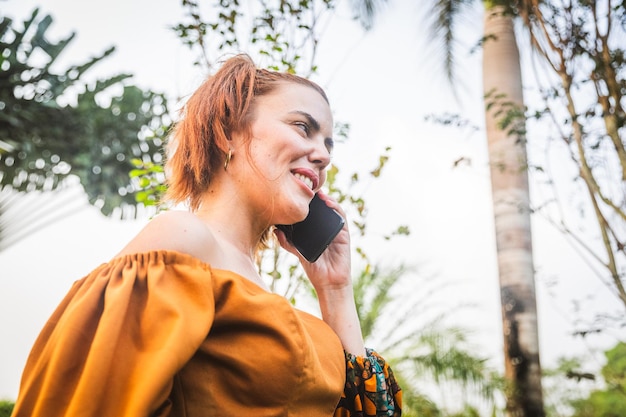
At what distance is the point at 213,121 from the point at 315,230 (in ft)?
1.74

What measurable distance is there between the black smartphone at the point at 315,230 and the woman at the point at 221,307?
56 millimetres

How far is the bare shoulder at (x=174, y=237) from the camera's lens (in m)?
1.15

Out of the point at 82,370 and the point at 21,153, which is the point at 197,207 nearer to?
the point at 82,370

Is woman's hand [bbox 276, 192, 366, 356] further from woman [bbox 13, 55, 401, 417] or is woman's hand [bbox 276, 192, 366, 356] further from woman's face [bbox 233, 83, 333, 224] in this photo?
woman's face [bbox 233, 83, 333, 224]

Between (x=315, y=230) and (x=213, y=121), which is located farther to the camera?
(x=315, y=230)

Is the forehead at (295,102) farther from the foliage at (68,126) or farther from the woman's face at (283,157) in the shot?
the foliage at (68,126)

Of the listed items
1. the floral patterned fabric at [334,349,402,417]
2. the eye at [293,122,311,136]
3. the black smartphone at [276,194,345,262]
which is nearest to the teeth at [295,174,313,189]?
Result: the eye at [293,122,311,136]

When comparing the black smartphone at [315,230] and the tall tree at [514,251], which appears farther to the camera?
the tall tree at [514,251]

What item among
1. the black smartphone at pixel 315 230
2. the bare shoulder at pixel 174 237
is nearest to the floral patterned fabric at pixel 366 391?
the black smartphone at pixel 315 230

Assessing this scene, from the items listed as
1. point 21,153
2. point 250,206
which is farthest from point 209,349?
point 21,153

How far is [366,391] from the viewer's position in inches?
61.5

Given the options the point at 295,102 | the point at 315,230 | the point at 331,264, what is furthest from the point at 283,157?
the point at 331,264

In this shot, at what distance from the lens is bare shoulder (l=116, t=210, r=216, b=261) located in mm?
1151

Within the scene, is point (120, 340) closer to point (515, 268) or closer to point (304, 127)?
point (304, 127)
